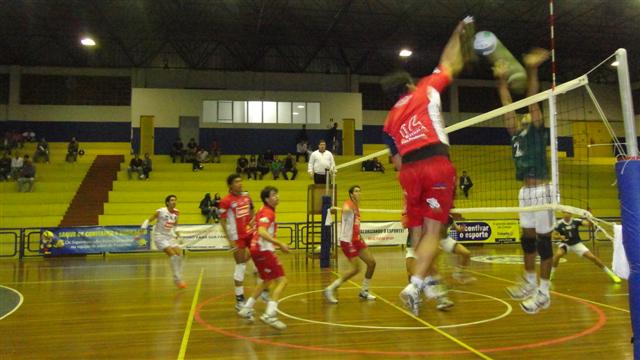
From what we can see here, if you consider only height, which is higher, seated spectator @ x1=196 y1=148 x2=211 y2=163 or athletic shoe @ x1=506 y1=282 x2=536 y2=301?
seated spectator @ x1=196 y1=148 x2=211 y2=163

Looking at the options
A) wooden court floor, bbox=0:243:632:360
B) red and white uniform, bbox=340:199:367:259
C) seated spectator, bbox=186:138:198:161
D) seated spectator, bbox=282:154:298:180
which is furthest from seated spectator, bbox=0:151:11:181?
red and white uniform, bbox=340:199:367:259

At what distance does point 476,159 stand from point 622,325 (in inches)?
978

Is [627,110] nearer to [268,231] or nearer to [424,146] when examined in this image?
[424,146]

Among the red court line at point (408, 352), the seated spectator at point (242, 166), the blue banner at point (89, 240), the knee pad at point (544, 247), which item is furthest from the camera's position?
the seated spectator at point (242, 166)

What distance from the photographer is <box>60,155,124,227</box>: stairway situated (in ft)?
63.0

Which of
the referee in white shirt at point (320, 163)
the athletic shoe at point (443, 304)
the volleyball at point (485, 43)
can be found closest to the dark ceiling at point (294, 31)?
the referee in white shirt at point (320, 163)

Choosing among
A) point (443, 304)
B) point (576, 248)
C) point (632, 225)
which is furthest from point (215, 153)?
point (632, 225)

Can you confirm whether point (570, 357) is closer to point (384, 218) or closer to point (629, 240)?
point (629, 240)

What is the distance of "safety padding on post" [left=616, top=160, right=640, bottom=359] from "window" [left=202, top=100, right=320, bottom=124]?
2755 cm

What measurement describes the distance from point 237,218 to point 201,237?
30.2 feet

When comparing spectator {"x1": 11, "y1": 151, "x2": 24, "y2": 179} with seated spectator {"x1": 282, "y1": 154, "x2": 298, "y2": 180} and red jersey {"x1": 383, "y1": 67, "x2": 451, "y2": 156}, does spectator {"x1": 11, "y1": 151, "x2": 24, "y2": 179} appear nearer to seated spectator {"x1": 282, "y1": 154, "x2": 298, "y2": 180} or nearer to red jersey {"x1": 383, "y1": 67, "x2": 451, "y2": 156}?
seated spectator {"x1": 282, "y1": 154, "x2": 298, "y2": 180}

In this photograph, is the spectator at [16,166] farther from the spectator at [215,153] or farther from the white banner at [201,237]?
the white banner at [201,237]

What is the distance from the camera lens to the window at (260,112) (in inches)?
1187

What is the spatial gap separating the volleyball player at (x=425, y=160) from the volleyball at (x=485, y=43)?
1.46 ft
